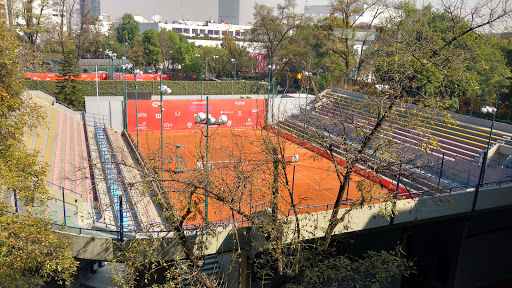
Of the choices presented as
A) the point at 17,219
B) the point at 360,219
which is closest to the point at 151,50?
the point at 360,219

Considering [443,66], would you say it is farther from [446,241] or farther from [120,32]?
[120,32]

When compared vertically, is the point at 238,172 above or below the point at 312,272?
above

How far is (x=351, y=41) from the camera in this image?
1640 inches

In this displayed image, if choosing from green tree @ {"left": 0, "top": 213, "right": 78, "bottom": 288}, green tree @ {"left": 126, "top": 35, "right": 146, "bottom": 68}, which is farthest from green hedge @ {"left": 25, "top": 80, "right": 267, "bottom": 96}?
green tree @ {"left": 0, "top": 213, "right": 78, "bottom": 288}

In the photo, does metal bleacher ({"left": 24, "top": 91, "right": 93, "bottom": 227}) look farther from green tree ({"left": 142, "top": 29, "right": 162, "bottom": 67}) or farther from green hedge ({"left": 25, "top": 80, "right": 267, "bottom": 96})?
green tree ({"left": 142, "top": 29, "right": 162, "bottom": 67})

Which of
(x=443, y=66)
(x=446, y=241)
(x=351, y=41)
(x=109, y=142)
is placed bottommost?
(x=446, y=241)

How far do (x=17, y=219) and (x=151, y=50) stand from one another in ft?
196

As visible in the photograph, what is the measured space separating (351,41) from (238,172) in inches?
1456

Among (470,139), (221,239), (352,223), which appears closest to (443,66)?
(352,223)

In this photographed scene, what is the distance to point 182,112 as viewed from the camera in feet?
Result: 103

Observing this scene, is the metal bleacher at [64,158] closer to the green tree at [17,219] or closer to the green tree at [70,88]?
the green tree at [17,219]

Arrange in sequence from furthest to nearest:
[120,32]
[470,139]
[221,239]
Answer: [120,32] < [470,139] < [221,239]

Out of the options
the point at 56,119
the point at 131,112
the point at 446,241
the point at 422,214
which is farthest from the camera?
the point at 131,112

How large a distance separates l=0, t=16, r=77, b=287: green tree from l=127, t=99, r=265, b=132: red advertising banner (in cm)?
2081
